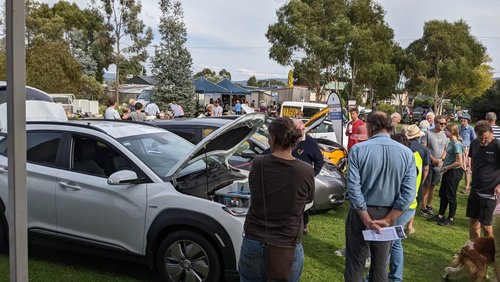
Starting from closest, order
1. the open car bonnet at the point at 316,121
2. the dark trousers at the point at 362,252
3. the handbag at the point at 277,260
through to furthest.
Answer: the handbag at the point at 277,260 → the dark trousers at the point at 362,252 → the open car bonnet at the point at 316,121

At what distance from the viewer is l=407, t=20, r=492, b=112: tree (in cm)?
3191

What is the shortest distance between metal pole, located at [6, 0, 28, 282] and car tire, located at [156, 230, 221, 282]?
1.95 meters

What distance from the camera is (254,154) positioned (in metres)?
6.56

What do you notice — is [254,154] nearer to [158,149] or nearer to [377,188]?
[158,149]

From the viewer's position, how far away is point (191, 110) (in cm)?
2714

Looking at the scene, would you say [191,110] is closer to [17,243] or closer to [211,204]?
[211,204]

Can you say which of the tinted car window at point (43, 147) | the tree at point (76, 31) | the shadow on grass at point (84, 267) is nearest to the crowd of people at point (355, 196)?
the shadow on grass at point (84, 267)

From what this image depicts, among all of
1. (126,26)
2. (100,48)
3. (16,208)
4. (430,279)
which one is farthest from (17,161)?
(100,48)

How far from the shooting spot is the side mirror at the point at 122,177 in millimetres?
3863

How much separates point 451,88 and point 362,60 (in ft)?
37.5

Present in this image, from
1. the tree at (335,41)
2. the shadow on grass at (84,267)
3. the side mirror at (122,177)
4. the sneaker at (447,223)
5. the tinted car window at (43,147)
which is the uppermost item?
the tree at (335,41)

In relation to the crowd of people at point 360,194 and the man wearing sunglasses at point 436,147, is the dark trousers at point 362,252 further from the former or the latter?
the man wearing sunglasses at point 436,147

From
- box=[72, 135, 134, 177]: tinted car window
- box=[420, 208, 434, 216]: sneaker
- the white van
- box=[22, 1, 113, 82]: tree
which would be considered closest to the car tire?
box=[72, 135, 134, 177]: tinted car window

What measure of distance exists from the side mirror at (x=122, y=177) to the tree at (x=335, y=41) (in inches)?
946
